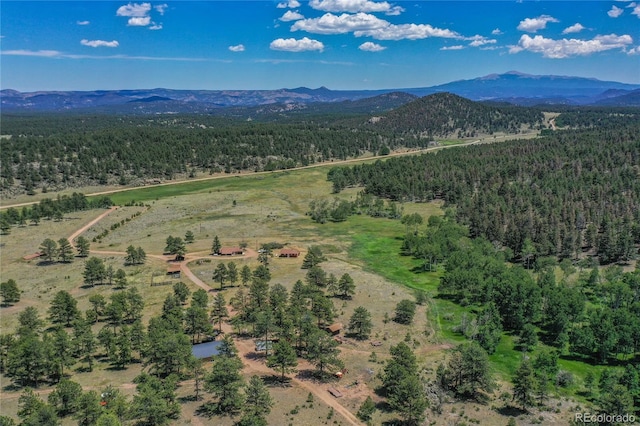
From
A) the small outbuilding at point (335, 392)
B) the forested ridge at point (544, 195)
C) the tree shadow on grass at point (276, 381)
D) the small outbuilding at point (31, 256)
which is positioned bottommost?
the tree shadow on grass at point (276, 381)

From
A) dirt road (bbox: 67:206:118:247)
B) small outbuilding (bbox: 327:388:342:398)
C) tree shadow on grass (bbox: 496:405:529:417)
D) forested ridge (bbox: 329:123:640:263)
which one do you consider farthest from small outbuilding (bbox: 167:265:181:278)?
forested ridge (bbox: 329:123:640:263)

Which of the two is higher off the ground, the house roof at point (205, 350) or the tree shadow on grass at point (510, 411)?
the house roof at point (205, 350)

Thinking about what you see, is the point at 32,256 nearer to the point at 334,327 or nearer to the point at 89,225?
the point at 89,225

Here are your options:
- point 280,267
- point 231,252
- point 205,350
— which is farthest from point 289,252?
point 205,350

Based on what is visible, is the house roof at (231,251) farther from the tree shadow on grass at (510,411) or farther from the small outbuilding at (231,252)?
the tree shadow on grass at (510,411)

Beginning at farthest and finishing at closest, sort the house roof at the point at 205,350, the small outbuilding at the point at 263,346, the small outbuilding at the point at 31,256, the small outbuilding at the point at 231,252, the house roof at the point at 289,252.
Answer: the small outbuilding at the point at 231,252 < the house roof at the point at 289,252 < the small outbuilding at the point at 31,256 < the small outbuilding at the point at 263,346 < the house roof at the point at 205,350

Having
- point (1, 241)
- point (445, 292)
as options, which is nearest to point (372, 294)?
point (445, 292)

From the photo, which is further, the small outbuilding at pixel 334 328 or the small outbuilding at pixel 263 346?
the small outbuilding at pixel 334 328

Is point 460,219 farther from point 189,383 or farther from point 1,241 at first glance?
point 1,241

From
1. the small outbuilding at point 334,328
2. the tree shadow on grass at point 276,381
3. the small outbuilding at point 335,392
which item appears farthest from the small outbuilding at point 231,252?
the small outbuilding at point 335,392
